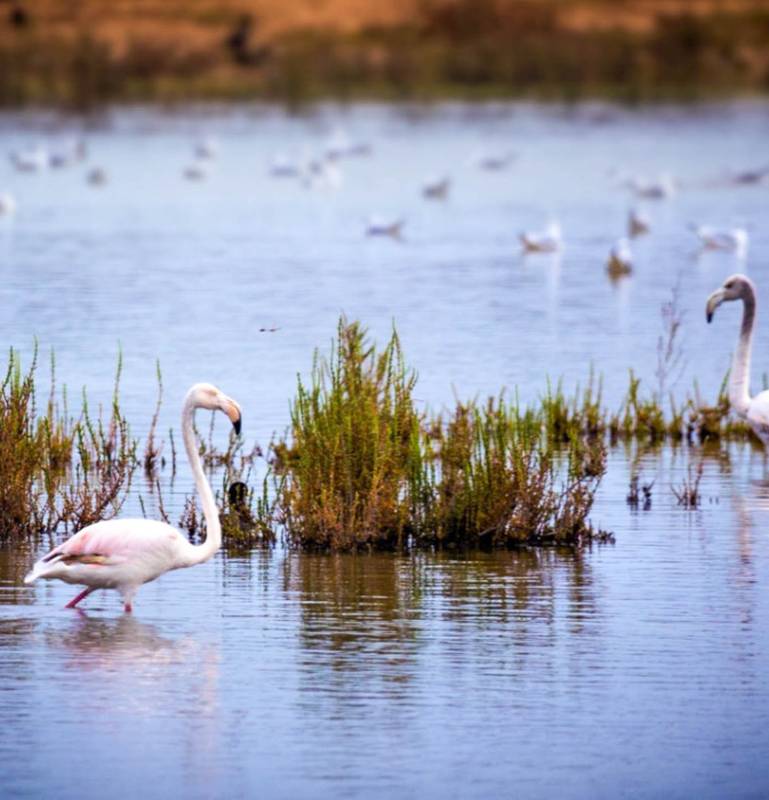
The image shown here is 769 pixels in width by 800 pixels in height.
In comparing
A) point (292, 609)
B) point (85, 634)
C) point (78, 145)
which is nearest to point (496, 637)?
point (292, 609)

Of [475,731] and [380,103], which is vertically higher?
[380,103]

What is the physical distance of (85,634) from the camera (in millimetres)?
9484

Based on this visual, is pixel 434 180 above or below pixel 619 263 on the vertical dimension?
above

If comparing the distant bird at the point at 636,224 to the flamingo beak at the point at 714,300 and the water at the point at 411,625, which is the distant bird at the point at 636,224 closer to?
the water at the point at 411,625

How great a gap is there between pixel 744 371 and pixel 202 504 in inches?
213

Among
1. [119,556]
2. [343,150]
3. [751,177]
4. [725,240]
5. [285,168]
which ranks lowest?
[119,556]

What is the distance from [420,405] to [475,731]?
861 cm

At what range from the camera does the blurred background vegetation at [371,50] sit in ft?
232

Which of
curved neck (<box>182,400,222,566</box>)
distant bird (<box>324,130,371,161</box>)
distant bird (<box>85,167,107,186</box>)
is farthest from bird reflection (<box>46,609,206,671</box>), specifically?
distant bird (<box>324,130,371,161</box>)

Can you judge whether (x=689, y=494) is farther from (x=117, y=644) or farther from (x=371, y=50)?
(x=371, y=50)

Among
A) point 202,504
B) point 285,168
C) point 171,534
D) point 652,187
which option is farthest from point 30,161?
point 171,534

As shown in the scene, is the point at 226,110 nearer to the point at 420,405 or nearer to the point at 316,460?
the point at 420,405

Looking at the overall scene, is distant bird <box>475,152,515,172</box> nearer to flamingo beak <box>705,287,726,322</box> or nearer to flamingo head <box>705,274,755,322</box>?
flamingo head <box>705,274,755,322</box>

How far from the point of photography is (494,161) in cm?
4572
